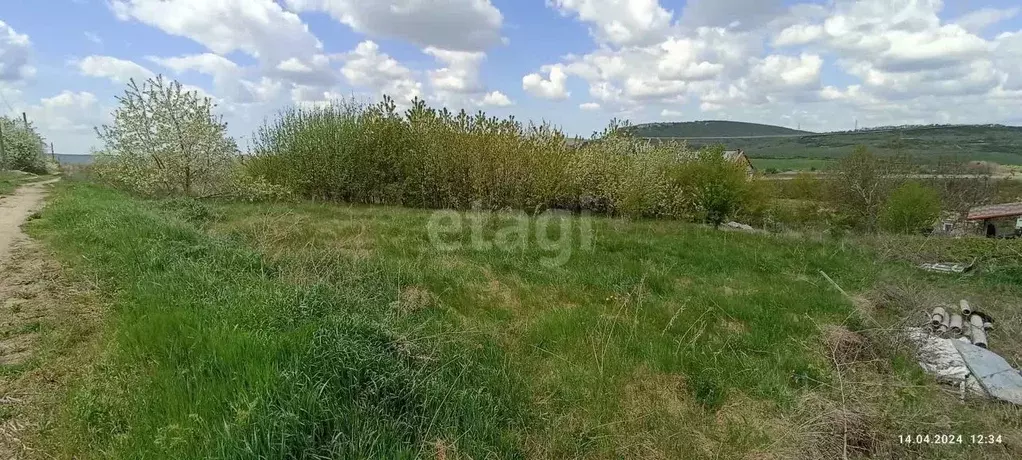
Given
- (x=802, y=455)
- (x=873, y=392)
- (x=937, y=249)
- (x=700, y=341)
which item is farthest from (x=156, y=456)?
(x=937, y=249)

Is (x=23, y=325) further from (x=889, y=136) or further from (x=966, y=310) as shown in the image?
(x=889, y=136)

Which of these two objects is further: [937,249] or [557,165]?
[557,165]

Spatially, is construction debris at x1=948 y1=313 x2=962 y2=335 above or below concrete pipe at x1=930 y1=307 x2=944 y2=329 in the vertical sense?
below

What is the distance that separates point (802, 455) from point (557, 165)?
14701 millimetres

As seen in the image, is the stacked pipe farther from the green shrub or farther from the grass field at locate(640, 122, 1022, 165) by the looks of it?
the grass field at locate(640, 122, 1022, 165)

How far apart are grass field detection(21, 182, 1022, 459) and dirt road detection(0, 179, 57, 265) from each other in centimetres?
44

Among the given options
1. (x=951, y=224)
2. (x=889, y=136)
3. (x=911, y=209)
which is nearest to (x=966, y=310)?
(x=911, y=209)

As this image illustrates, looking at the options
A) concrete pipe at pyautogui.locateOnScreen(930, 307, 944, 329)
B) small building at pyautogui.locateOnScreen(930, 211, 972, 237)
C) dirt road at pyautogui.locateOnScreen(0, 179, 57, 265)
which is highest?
dirt road at pyautogui.locateOnScreen(0, 179, 57, 265)

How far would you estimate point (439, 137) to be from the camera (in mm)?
16594

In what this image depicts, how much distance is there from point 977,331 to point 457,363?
668 centimetres

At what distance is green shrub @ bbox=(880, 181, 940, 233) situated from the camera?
1382 inches

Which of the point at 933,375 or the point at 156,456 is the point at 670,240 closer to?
the point at 933,375
